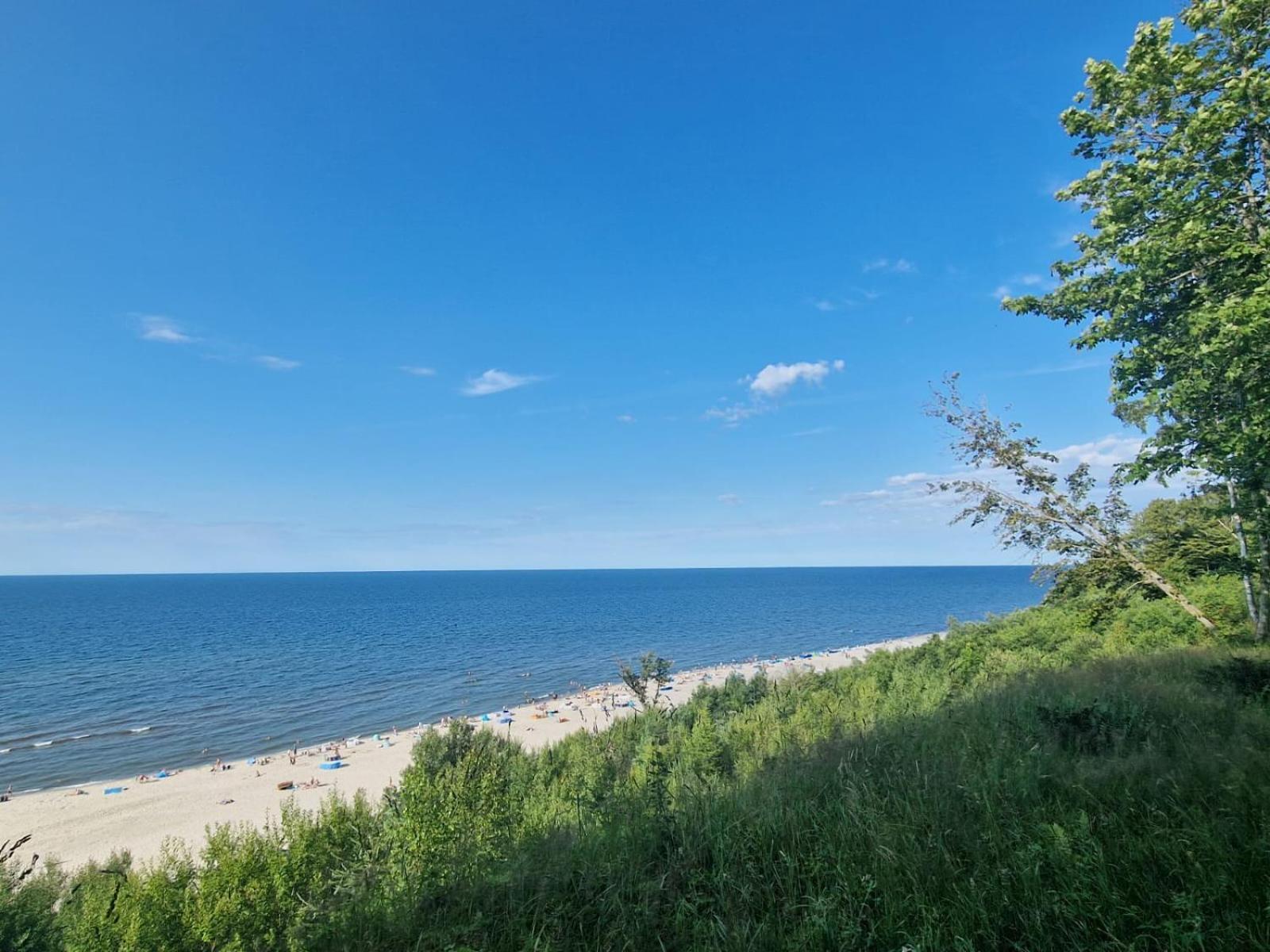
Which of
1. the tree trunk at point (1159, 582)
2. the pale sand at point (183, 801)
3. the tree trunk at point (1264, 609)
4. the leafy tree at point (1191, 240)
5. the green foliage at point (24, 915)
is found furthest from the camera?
the pale sand at point (183, 801)

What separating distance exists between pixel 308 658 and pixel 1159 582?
66784mm

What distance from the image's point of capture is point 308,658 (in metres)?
59.1

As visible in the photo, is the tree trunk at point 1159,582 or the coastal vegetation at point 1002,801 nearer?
the coastal vegetation at point 1002,801

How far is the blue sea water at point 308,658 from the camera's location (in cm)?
3356

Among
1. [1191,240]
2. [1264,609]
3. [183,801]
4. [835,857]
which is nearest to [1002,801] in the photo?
[835,857]

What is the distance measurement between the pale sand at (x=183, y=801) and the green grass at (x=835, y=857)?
13.0 m

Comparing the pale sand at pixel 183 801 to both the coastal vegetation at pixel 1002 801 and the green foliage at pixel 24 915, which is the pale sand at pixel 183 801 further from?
the coastal vegetation at pixel 1002 801

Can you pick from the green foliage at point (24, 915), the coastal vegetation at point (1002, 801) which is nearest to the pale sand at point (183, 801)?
the green foliage at point (24, 915)

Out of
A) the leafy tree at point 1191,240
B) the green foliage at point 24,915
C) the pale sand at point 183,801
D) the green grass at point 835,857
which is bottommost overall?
the pale sand at point 183,801

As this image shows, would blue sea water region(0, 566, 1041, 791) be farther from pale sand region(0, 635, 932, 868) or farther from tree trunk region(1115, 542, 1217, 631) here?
tree trunk region(1115, 542, 1217, 631)

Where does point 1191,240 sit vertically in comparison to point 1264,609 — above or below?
above

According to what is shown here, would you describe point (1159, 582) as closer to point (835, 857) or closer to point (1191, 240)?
point (1191, 240)

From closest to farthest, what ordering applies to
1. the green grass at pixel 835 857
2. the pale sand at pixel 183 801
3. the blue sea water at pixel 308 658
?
the green grass at pixel 835 857, the pale sand at pixel 183 801, the blue sea water at pixel 308 658

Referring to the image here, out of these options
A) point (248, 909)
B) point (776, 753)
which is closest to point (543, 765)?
point (776, 753)
